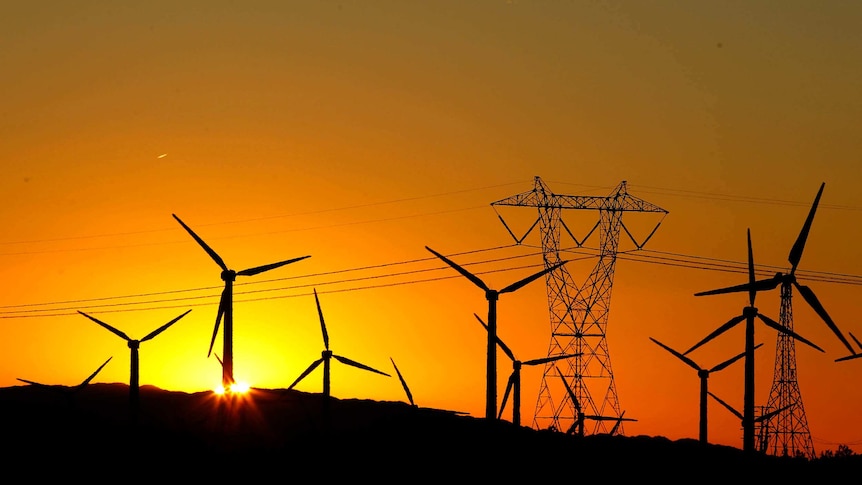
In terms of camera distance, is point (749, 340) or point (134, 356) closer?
point (749, 340)

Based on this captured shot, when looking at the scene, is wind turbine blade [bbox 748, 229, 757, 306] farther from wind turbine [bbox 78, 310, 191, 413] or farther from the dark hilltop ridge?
wind turbine [bbox 78, 310, 191, 413]

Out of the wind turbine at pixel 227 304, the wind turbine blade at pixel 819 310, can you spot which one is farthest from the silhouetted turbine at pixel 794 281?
the wind turbine at pixel 227 304

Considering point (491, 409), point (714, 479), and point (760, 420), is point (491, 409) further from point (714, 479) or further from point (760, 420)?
point (760, 420)

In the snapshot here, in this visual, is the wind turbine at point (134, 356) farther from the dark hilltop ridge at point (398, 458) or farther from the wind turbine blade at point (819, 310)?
the wind turbine blade at point (819, 310)

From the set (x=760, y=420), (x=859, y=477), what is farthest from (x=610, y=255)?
(x=859, y=477)

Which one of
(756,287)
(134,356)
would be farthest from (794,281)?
(134,356)

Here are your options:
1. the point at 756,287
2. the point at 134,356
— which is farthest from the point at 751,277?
the point at 134,356

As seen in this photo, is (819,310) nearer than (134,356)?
Yes

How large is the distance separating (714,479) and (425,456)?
25.2m

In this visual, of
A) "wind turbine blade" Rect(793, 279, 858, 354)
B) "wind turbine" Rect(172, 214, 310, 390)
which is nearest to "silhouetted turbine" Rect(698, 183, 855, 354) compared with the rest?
"wind turbine blade" Rect(793, 279, 858, 354)

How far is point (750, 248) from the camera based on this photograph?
422ft

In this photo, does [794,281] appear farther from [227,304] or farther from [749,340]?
[227,304]

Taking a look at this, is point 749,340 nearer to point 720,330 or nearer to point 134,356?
point 720,330

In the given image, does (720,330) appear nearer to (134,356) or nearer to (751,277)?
(751,277)
